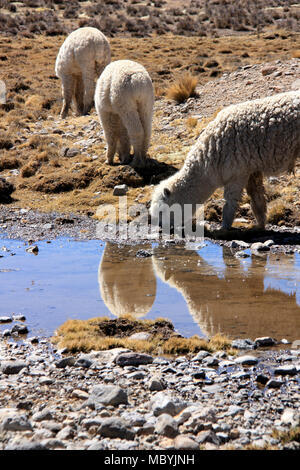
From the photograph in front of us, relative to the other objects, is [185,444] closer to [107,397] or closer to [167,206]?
[107,397]

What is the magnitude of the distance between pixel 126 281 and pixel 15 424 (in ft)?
17.5

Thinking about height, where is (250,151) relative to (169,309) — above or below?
above

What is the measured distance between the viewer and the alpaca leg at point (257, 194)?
40.5 feet

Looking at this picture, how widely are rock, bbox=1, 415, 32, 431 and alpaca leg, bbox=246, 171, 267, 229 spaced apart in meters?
8.27

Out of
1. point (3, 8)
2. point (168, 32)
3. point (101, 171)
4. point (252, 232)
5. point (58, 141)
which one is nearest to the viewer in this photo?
point (252, 232)

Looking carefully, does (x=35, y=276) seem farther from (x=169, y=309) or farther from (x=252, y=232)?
(x=252, y=232)

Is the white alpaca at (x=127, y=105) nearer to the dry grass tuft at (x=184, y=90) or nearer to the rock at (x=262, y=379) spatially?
the dry grass tuft at (x=184, y=90)

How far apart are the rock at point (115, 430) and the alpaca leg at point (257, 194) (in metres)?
8.08

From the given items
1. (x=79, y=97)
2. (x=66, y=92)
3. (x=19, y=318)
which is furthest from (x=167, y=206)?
(x=79, y=97)

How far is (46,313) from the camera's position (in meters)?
8.40

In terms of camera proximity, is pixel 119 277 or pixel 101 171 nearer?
pixel 119 277

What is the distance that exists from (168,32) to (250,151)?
36578 millimetres

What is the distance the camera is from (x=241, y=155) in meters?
11.7

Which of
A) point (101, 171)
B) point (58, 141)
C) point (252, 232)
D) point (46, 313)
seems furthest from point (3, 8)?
point (46, 313)
